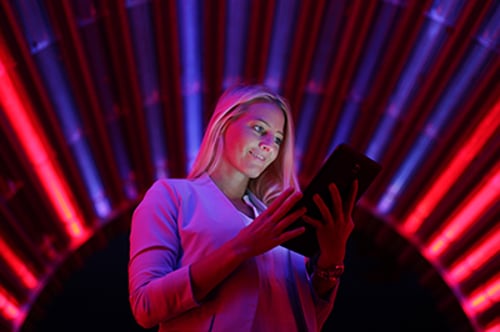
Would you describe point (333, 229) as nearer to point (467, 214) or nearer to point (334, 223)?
point (334, 223)

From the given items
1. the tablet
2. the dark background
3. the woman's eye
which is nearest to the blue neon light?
the dark background

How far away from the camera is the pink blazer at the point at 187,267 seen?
89.1 inches

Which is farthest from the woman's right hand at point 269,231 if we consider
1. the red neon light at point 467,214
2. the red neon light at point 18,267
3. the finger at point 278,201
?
the red neon light at point 18,267

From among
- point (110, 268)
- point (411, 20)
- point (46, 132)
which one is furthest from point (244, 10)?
point (110, 268)

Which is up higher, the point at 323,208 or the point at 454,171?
the point at 323,208

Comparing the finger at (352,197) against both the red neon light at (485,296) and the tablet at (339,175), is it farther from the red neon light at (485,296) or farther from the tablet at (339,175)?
the red neon light at (485,296)

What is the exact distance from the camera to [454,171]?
35.3ft

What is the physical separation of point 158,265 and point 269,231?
52cm

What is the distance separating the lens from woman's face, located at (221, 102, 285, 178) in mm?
2914

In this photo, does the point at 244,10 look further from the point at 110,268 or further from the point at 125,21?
the point at 110,268

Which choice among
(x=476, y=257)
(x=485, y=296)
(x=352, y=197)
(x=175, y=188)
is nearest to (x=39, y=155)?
(x=175, y=188)

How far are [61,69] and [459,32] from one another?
6397 mm

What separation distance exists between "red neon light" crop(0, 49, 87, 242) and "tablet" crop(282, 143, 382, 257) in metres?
6.81

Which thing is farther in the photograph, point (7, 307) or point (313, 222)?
point (7, 307)
